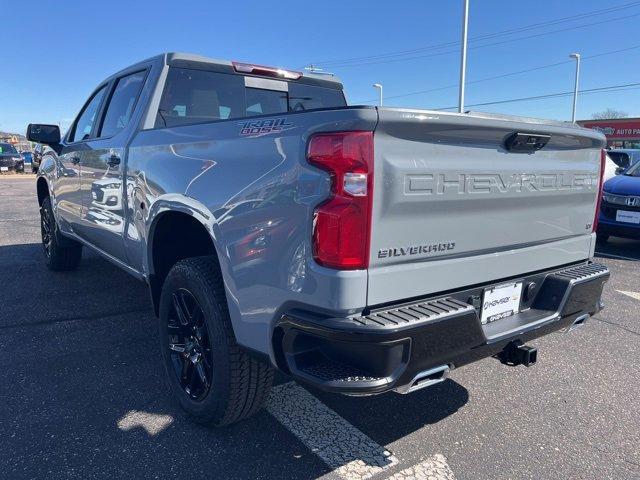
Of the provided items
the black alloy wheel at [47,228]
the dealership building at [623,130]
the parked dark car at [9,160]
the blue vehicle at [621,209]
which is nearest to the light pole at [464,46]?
the blue vehicle at [621,209]

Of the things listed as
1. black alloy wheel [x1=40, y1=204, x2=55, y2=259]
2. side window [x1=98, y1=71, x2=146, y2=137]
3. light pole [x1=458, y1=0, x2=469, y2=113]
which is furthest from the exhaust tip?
light pole [x1=458, y1=0, x2=469, y2=113]

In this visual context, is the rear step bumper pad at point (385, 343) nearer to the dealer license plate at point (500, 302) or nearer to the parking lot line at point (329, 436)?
the dealer license plate at point (500, 302)

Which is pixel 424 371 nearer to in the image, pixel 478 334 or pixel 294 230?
pixel 478 334

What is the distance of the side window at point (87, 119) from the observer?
4652mm

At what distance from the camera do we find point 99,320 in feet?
14.2

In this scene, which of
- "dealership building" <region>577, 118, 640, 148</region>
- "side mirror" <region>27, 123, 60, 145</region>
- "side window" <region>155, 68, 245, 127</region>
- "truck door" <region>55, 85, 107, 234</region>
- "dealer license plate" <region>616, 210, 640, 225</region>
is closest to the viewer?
"side window" <region>155, 68, 245, 127</region>

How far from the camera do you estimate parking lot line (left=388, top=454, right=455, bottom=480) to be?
92.2 inches

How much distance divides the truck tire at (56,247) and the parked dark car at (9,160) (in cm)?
2645

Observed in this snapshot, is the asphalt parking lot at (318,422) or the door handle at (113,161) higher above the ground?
the door handle at (113,161)

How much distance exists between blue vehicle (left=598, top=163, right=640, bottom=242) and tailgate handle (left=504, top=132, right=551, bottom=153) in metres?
5.97

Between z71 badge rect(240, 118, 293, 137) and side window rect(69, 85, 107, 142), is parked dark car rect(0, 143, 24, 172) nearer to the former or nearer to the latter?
side window rect(69, 85, 107, 142)

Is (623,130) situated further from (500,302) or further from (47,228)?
(500,302)

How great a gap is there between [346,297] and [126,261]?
92.4 inches

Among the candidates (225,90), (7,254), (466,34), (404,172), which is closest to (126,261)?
(225,90)
